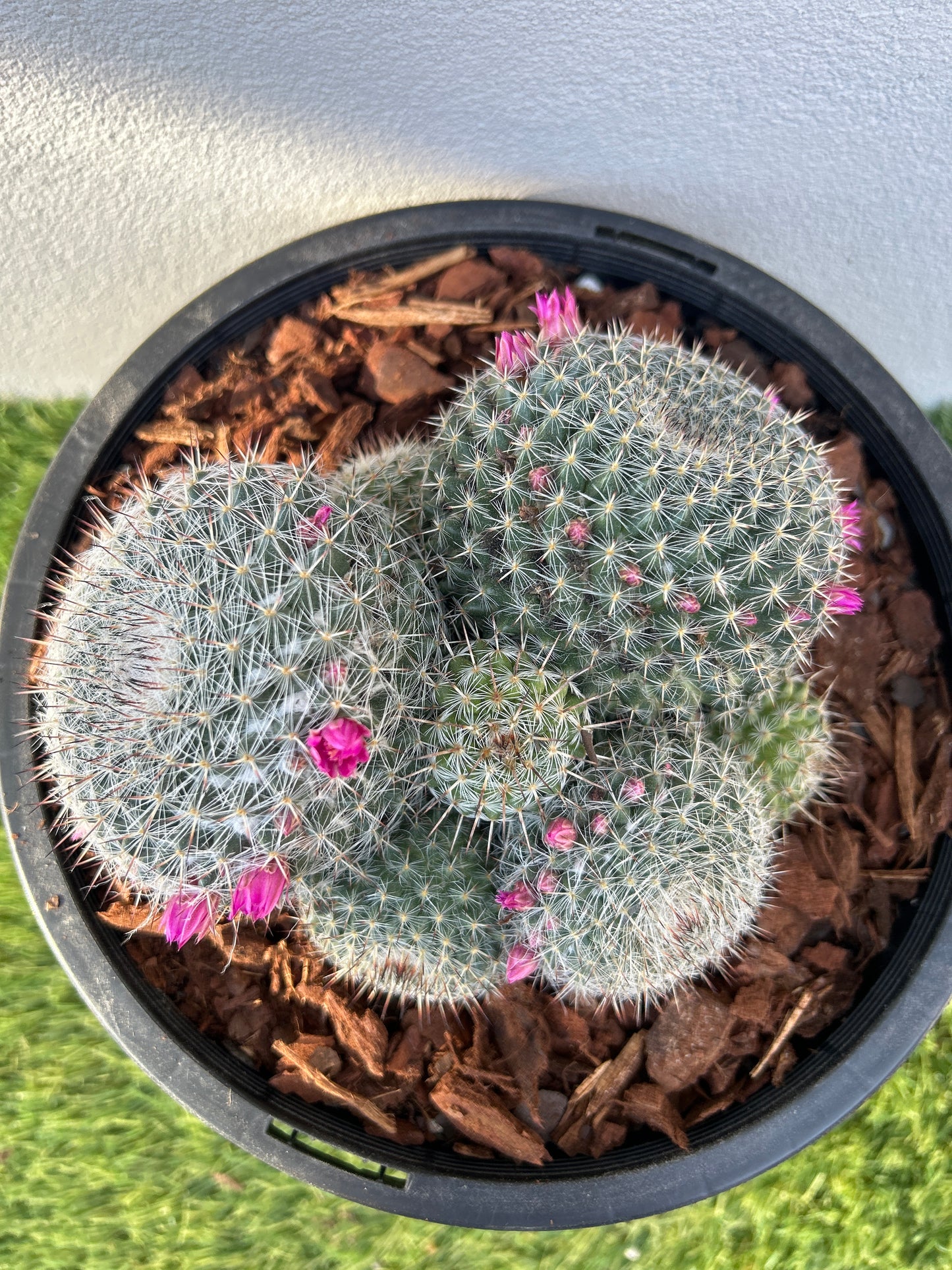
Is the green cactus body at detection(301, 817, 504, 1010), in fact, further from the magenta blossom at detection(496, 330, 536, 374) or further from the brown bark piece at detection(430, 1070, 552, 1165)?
the magenta blossom at detection(496, 330, 536, 374)

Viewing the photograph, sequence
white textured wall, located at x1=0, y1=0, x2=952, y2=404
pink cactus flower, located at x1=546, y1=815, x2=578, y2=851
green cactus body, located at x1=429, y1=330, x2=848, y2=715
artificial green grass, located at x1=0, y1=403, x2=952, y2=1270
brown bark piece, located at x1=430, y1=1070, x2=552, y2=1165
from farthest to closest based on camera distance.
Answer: artificial green grass, located at x1=0, y1=403, x2=952, y2=1270, white textured wall, located at x1=0, y1=0, x2=952, y2=404, brown bark piece, located at x1=430, y1=1070, x2=552, y2=1165, pink cactus flower, located at x1=546, y1=815, x2=578, y2=851, green cactus body, located at x1=429, y1=330, x2=848, y2=715

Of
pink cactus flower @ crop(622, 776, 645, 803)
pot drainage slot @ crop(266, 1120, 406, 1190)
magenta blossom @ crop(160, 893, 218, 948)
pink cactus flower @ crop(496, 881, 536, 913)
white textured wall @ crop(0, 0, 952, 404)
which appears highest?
white textured wall @ crop(0, 0, 952, 404)

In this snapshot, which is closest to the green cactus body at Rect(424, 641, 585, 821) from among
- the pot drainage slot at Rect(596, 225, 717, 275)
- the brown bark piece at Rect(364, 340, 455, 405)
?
the brown bark piece at Rect(364, 340, 455, 405)

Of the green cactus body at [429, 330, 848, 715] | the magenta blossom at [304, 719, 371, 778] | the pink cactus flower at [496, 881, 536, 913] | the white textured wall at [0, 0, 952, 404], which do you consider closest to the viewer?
the magenta blossom at [304, 719, 371, 778]

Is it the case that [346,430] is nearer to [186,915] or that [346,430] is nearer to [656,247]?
[656,247]

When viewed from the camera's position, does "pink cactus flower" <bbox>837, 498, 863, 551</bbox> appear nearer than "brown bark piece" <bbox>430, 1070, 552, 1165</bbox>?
Yes

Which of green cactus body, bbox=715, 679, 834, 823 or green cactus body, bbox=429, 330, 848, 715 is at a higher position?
green cactus body, bbox=429, 330, 848, 715
